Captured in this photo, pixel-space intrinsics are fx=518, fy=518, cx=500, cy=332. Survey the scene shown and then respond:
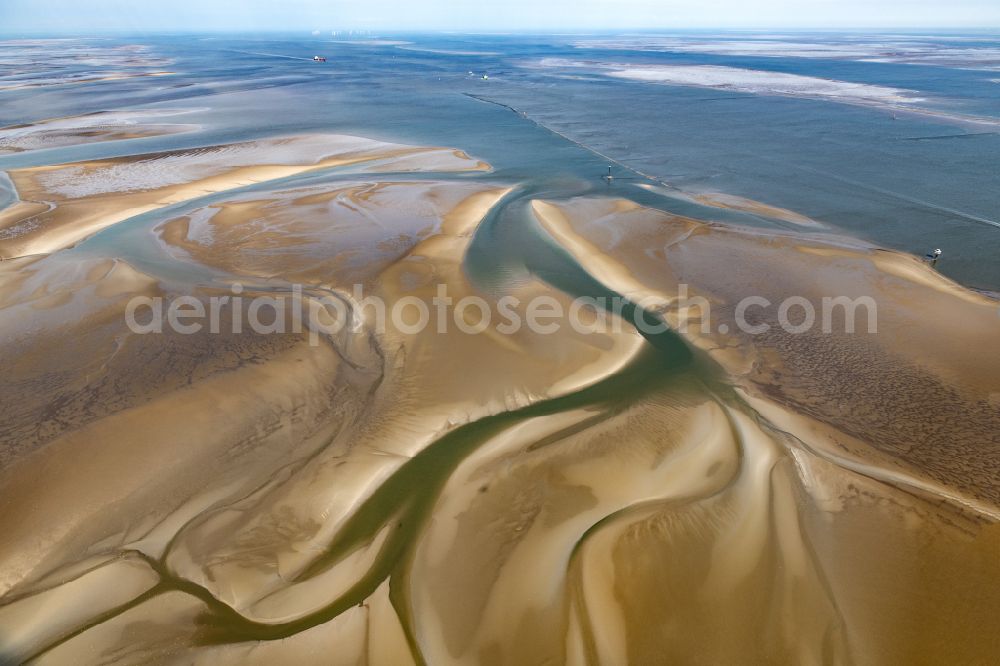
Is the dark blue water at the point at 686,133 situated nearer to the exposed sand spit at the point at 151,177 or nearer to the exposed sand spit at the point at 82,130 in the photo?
the exposed sand spit at the point at 82,130

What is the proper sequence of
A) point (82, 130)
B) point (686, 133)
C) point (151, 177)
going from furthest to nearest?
point (82, 130)
point (686, 133)
point (151, 177)

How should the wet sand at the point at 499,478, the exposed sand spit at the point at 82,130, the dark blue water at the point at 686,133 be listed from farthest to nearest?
the exposed sand spit at the point at 82,130 < the dark blue water at the point at 686,133 < the wet sand at the point at 499,478

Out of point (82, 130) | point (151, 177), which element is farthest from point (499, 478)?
point (82, 130)

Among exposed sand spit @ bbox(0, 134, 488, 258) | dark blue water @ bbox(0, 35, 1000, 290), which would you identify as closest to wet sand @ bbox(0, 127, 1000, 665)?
exposed sand spit @ bbox(0, 134, 488, 258)

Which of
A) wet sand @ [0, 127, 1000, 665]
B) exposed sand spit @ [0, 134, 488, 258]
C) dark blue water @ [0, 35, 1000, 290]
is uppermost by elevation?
dark blue water @ [0, 35, 1000, 290]

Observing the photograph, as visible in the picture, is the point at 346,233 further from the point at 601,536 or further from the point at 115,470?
the point at 601,536

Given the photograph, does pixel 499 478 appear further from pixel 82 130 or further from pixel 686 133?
pixel 82 130

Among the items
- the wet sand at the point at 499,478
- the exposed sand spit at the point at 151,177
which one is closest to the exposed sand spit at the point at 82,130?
the exposed sand spit at the point at 151,177

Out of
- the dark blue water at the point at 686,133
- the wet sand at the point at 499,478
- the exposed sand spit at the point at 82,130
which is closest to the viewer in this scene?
the wet sand at the point at 499,478

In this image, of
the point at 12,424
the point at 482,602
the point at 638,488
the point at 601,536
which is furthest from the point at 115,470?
the point at 638,488

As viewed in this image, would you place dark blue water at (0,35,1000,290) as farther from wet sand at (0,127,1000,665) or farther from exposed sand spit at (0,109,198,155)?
wet sand at (0,127,1000,665)

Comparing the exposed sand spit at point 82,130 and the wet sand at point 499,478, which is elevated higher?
the exposed sand spit at point 82,130
